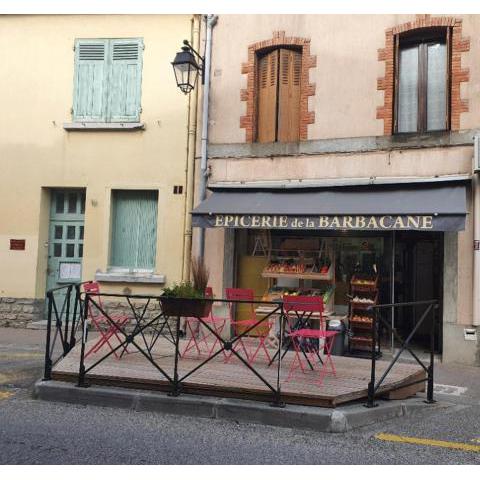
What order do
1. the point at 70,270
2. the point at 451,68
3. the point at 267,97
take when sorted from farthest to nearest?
the point at 70,270, the point at 267,97, the point at 451,68

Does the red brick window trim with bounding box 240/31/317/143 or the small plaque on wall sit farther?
the small plaque on wall

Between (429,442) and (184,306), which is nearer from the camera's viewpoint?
(429,442)

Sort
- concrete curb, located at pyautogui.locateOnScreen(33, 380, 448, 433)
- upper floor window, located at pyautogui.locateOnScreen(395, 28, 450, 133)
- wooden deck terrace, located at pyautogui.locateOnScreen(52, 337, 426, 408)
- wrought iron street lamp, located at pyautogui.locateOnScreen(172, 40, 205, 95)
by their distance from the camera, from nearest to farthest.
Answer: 1. concrete curb, located at pyautogui.locateOnScreen(33, 380, 448, 433)
2. wooden deck terrace, located at pyautogui.locateOnScreen(52, 337, 426, 408)
3. upper floor window, located at pyautogui.locateOnScreen(395, 28, 450, 133)
4. wrought iron street lamp, located at pyautogui.locateOnScreen(172, 40, 205, 95)

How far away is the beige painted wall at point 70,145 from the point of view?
10578 mm

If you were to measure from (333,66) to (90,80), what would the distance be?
4.89 m

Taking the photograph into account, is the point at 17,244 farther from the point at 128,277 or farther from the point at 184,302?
the point at 184,302

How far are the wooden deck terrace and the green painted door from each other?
4.38 metres

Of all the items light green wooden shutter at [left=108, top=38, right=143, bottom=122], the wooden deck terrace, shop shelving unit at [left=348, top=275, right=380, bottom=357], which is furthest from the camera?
light green wooden shutter at [left=108, top=38, right=143, bottom=122]

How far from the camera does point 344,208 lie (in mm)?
8719

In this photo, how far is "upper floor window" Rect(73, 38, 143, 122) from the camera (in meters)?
10.8

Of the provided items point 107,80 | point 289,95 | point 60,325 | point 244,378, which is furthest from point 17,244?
point 244,378

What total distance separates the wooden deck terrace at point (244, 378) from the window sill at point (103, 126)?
5.15 meters

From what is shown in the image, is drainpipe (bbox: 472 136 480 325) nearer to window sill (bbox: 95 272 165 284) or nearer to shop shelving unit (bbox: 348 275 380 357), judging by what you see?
shop shelving unit (bbox: 348 275 380 357)

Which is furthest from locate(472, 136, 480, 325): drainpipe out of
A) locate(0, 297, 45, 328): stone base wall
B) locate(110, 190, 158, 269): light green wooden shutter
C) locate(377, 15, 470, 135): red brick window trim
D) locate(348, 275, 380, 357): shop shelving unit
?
locate(0, 297, 45, 328): stone base wall
